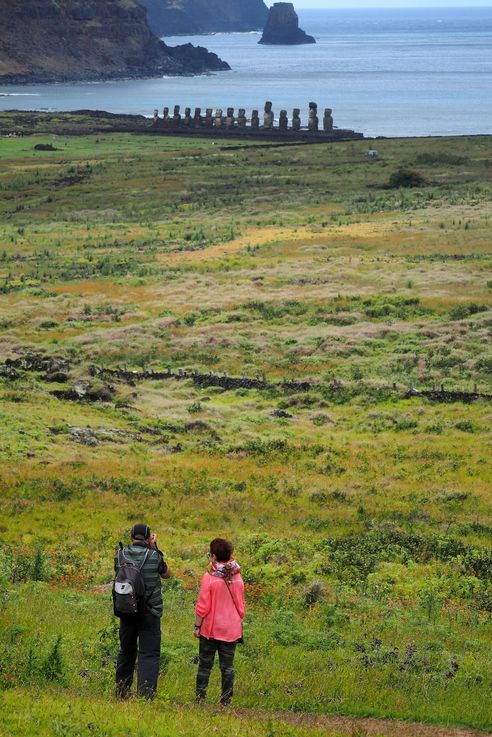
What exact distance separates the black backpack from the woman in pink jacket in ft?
2.03

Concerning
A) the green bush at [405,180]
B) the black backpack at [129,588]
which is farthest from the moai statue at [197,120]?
the black backpack at [129,588]

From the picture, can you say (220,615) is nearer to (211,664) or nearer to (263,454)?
(211,664)

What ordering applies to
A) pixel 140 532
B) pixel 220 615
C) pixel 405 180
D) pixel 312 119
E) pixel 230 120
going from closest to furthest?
pixel 140 532, pixel 220 615, pixel 405 180, pixel 312 119, pixel 230 120

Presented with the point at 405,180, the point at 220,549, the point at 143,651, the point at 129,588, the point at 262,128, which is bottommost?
the point at 143,651

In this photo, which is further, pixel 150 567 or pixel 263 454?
pixel 263 454

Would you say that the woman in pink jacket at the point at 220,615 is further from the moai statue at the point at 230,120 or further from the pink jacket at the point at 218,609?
the moai statue at the point at 230,120

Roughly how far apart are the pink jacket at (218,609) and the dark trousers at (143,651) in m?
0.50

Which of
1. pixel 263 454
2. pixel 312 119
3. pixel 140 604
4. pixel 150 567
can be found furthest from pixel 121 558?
pixel 312 119

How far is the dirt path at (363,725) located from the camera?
35.8ft

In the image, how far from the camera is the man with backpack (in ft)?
35.4

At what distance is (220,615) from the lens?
11023 millimetres

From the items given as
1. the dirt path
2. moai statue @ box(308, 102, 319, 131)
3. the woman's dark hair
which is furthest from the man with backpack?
moai statue @ box(308, 102, 319, 131)

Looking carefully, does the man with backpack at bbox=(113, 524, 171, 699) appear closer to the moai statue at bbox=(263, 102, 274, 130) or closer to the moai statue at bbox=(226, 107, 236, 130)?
the moai statue at bbox=(263, 102, 274, 130)

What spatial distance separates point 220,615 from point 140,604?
2.65 feet
